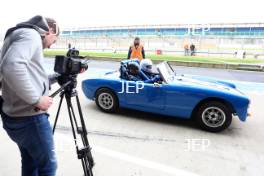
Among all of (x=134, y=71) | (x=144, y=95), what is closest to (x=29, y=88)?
(x=144, y=95)

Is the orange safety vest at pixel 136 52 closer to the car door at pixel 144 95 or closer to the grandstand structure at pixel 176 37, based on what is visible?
the car door at pixel 144 95

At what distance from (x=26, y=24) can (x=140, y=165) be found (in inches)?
85.7

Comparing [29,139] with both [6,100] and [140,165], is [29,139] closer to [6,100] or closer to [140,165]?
[6,100]

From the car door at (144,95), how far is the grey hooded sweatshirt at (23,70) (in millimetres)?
2833

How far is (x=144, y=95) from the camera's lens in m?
4.53

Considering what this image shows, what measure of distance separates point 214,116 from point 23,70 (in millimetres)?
3458

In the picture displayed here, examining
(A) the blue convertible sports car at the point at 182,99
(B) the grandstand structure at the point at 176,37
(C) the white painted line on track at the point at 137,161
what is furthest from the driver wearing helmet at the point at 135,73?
(B) the grandstand structure at the point at 176,37

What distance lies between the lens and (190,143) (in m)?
3.80

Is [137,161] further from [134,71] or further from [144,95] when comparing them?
[134,71]

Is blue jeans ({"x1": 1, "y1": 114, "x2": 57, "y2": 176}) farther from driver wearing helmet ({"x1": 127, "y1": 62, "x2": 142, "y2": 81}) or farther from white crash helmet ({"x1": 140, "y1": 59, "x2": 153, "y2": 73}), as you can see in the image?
white crash helmet ({"x1": 140, "y1": 59, "x2": 153, "y2": 73})

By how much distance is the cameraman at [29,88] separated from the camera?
1541mm

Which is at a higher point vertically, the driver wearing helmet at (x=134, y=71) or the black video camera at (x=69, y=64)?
the black video camera at (x=69, y=64)

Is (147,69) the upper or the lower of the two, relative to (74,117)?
upper

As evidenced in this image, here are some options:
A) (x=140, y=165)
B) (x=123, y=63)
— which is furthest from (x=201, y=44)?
(x=140, y=165)
